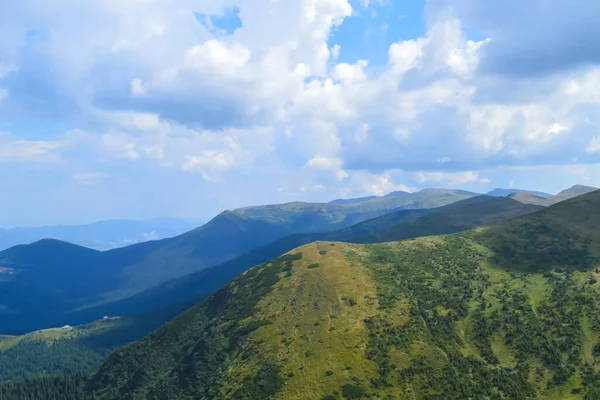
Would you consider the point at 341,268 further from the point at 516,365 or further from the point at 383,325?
the point at 516,365

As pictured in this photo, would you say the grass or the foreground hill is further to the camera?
the grass

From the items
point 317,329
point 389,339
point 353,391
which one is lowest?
point 353,391

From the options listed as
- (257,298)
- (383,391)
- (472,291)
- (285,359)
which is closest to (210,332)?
(257,298)

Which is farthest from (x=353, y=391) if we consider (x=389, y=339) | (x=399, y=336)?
(x=399, y=336)

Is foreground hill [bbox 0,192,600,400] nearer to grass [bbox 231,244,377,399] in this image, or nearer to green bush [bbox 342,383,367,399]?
green bush [bbox 342,383,367,399]

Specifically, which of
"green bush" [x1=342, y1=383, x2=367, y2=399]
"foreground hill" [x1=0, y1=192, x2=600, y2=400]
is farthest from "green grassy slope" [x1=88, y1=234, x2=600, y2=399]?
"foreground hill" [x1=0, y1=192, x2=600, y2=400]

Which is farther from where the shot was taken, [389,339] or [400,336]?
[400,336]

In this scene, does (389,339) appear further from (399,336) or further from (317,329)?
(317,329)

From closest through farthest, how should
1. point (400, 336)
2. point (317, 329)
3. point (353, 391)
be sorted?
point (353, 391) → point (400, 336) → point (317, 329)
